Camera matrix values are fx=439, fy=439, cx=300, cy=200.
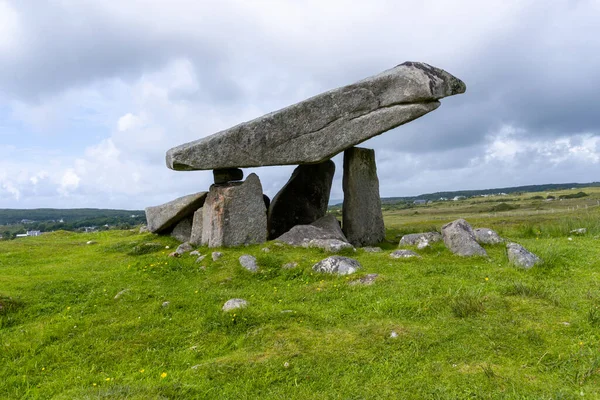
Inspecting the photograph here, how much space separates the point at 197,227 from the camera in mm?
19734

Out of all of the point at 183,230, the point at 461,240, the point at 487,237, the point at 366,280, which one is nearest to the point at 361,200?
the point at 487,237

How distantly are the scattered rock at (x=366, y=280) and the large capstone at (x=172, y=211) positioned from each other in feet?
36.9

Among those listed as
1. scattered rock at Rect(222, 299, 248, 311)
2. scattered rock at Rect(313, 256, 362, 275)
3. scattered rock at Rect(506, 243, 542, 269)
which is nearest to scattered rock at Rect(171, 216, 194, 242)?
scattered rock at Rect(313, 256, 362, 275)

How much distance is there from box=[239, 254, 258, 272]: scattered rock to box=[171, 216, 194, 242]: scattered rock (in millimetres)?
7539

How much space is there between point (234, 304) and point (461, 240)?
321 inches

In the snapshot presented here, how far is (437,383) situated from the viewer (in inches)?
253

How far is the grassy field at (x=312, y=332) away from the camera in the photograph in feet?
21.7

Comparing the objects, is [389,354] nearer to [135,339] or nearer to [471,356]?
[471,356]

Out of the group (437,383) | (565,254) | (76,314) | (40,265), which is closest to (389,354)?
(437,383)

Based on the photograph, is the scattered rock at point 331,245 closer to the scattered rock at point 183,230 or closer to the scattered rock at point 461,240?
the scattered rock at point 461,240

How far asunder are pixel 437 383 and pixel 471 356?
3.54ft

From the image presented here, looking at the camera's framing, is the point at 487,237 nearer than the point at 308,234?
Yes

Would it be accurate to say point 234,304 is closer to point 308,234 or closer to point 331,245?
point 331,245

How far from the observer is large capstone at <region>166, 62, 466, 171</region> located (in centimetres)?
1797
